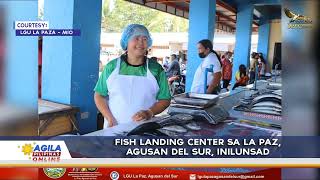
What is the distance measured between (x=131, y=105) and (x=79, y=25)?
1.49 feet

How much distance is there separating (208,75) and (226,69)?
0.51 ft

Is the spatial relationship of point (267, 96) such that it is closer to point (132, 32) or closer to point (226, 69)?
point (226, 69)

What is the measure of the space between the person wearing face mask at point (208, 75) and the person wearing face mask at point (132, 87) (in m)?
0.22

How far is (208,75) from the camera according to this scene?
2.06 m

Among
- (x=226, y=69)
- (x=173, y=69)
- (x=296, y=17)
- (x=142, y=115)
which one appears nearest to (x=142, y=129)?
(x=142, y=115)

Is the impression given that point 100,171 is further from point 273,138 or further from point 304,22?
point 304,22

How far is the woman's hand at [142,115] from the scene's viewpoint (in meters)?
1.81

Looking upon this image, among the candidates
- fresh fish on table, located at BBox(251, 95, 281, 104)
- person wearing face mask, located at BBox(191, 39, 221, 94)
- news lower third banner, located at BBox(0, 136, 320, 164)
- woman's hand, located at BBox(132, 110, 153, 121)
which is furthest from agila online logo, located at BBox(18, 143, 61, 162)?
fresh fish on table, located at BBox(251, 95, 281, 104)

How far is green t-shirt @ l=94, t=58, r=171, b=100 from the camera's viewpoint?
1.76 metres

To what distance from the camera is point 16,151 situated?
5.57ft

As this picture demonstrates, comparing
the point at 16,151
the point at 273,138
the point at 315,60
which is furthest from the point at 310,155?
the point at 16,151

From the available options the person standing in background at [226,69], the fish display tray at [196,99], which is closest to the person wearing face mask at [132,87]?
the fish display tray at [196,99]

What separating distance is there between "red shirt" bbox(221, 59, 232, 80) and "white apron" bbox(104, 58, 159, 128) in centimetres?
45

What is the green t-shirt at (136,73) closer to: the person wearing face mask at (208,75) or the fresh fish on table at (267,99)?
the person wearing face mask at (208,75)
